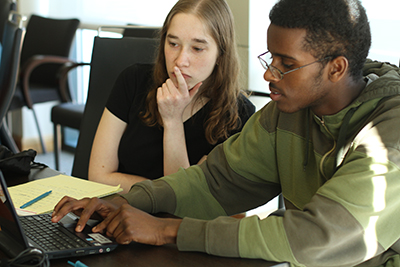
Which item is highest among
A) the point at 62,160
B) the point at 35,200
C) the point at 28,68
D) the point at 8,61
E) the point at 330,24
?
the point at 330,24

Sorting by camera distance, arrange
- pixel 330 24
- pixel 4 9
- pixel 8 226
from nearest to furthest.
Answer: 1. pixel 8 226
2. pixel 330 24
3. pixel 4 9

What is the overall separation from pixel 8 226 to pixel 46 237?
0.08 m

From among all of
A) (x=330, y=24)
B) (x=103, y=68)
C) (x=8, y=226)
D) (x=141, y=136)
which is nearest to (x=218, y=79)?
(x=141, y=136)

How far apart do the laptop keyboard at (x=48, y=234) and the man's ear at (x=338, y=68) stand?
59cm

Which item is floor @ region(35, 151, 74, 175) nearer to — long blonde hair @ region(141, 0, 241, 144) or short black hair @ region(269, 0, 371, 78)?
long blonde hair @ region(141, 0, 241, 144)

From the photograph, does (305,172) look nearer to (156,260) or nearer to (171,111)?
(156,260)

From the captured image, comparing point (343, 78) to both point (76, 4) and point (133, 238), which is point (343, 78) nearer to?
point (133, 238)

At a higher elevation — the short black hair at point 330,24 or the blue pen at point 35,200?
the short black hair at point 330,24

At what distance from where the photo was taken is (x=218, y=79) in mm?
1561

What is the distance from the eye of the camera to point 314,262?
78cm

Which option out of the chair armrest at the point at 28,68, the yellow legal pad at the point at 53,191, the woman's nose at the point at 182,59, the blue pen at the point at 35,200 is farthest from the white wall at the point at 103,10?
the blue pen at the point at 35,200

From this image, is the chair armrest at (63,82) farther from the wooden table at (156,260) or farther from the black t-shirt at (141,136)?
the wooden table at (156,260)

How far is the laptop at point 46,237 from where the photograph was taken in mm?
756

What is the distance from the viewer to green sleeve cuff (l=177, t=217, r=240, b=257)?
0.80 meters
